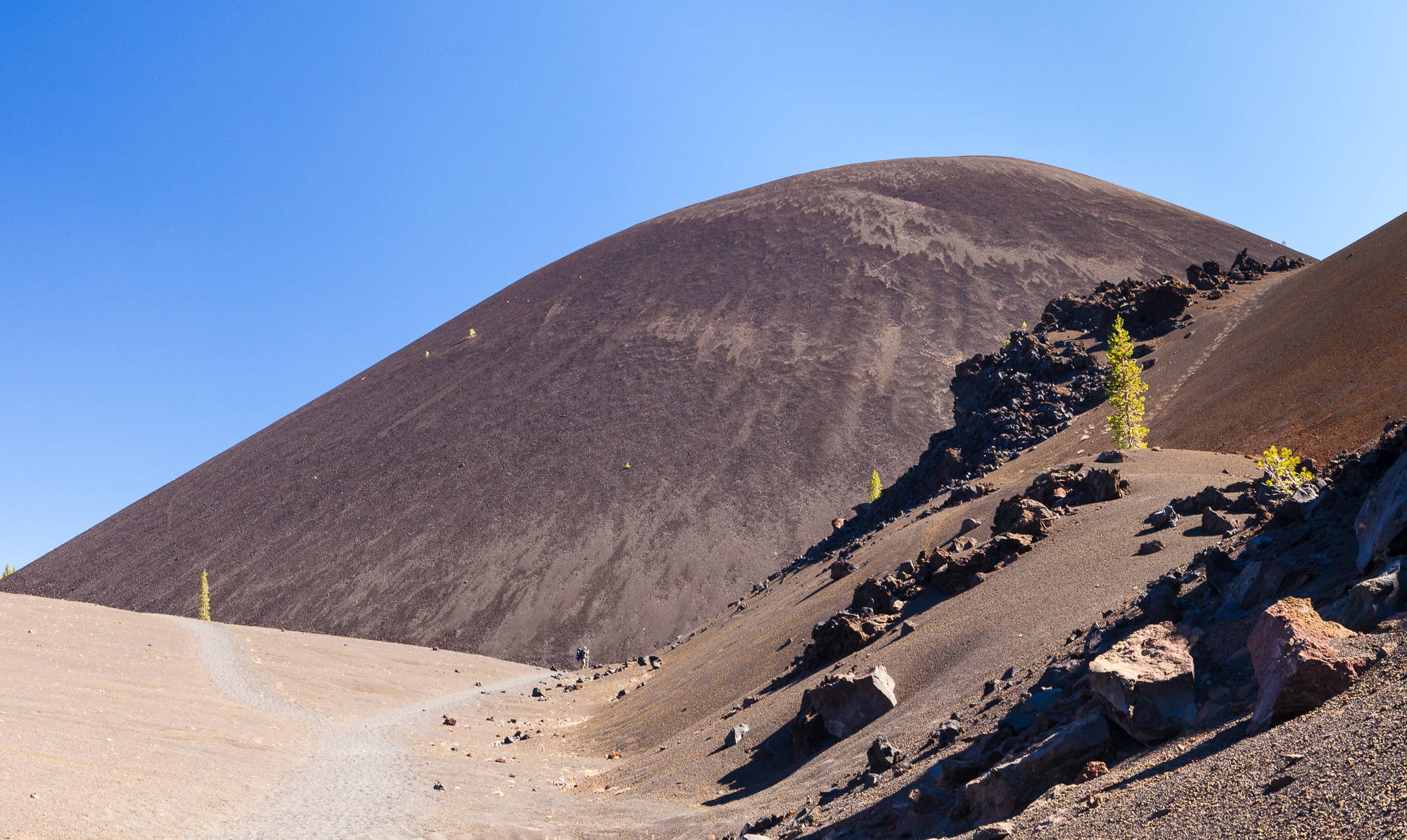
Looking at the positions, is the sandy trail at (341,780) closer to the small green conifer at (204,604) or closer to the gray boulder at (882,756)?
the gray boulder at (882,756)

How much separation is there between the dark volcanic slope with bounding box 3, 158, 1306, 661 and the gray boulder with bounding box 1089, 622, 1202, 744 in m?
39.7

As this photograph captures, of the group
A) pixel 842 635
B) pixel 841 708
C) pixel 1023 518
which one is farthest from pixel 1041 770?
pixel 1023 518

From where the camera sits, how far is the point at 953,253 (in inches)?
3243

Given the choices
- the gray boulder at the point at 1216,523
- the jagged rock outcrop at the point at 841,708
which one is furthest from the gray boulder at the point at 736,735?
the gray boulder at the point at 1216,523

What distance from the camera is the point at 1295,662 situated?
17.8 ft

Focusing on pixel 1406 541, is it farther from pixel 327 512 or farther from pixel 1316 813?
pixel 327 512

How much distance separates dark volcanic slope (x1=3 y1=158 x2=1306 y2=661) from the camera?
51.7m

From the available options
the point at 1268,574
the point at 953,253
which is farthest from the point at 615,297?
the point at 1268,574

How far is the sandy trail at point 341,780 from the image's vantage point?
1182 cm

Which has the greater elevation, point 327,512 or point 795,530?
point 327,512

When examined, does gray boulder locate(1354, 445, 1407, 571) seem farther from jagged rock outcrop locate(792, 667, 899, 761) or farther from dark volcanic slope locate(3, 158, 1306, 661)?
dark volcanic slope locate(3, 158, 1306, 661)

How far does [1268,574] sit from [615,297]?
7817cm

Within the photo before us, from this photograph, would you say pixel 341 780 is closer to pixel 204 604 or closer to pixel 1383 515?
pixel 1383 515

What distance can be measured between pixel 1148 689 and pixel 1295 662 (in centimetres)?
119
